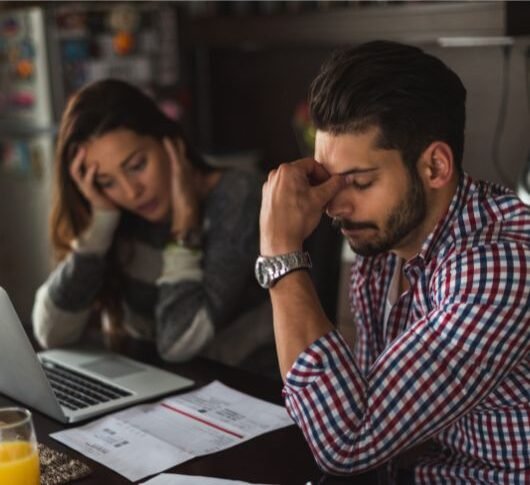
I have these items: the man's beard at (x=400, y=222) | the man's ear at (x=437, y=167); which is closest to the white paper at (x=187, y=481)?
the man's beard at (x=400, y=222)

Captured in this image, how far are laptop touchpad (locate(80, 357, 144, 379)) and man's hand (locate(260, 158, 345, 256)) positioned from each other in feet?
1.63

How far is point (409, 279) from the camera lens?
1.46 metres

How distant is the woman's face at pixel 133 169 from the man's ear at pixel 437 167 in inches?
33.6

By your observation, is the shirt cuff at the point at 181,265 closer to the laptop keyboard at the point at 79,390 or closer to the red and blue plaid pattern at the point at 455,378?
the laptop keyboard at the point at 79,390

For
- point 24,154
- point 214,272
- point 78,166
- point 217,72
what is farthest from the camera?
point 217,72

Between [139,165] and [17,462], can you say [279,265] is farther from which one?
[139,165]

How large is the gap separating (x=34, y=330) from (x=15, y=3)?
32.7 inches

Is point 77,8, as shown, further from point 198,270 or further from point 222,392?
point 222,392

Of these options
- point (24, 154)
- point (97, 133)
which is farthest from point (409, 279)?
point (24, 154)

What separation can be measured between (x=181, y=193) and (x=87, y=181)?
0.73ft

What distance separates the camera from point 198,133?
434cm

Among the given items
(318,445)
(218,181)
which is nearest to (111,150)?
(218,181)

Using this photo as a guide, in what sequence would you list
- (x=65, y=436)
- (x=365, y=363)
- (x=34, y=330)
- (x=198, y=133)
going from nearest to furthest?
(x=65, y=436) < (x=365, y=363) < (x=34, y=330) < (x=198, y=133)

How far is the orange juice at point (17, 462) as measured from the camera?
1122 mm
